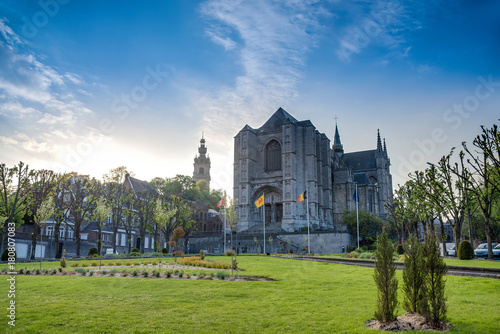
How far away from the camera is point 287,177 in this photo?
2510 inches

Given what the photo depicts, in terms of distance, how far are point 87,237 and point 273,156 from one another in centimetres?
3324

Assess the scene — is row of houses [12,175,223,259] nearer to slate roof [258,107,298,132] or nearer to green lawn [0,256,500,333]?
green lawn [0,256,500,333]

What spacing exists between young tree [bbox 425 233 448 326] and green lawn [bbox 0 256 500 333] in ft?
1.28

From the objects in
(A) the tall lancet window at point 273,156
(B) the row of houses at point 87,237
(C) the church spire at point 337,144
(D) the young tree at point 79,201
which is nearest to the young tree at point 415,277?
(B) the row of houses at point 87,237

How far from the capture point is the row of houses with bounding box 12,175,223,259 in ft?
131

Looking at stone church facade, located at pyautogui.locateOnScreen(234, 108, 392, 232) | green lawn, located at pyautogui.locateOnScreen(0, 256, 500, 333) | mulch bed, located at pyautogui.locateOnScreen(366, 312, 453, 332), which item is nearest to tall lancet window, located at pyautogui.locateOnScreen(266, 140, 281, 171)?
stone church facade, located at pyautogui.locateOnScreen(234, 108, 392, 232)

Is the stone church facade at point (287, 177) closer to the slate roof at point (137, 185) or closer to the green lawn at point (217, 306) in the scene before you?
the slate roof at point (137, 185)

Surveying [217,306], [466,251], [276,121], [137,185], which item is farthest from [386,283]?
[276,121]

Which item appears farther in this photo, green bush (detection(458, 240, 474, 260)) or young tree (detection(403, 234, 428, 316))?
green bush (detection(458, 240, 474, 260))

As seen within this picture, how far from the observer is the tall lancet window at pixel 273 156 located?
7006 centimetres

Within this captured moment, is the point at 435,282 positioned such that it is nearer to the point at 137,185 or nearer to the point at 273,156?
the point at 273,156

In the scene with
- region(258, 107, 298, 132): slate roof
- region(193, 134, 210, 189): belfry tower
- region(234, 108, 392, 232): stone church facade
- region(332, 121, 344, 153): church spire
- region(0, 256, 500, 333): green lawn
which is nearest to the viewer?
region(0, 256, 500, 333): green lawn

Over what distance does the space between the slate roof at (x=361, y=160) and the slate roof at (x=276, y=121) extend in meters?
29.2

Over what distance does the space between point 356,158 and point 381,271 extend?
309 ft
